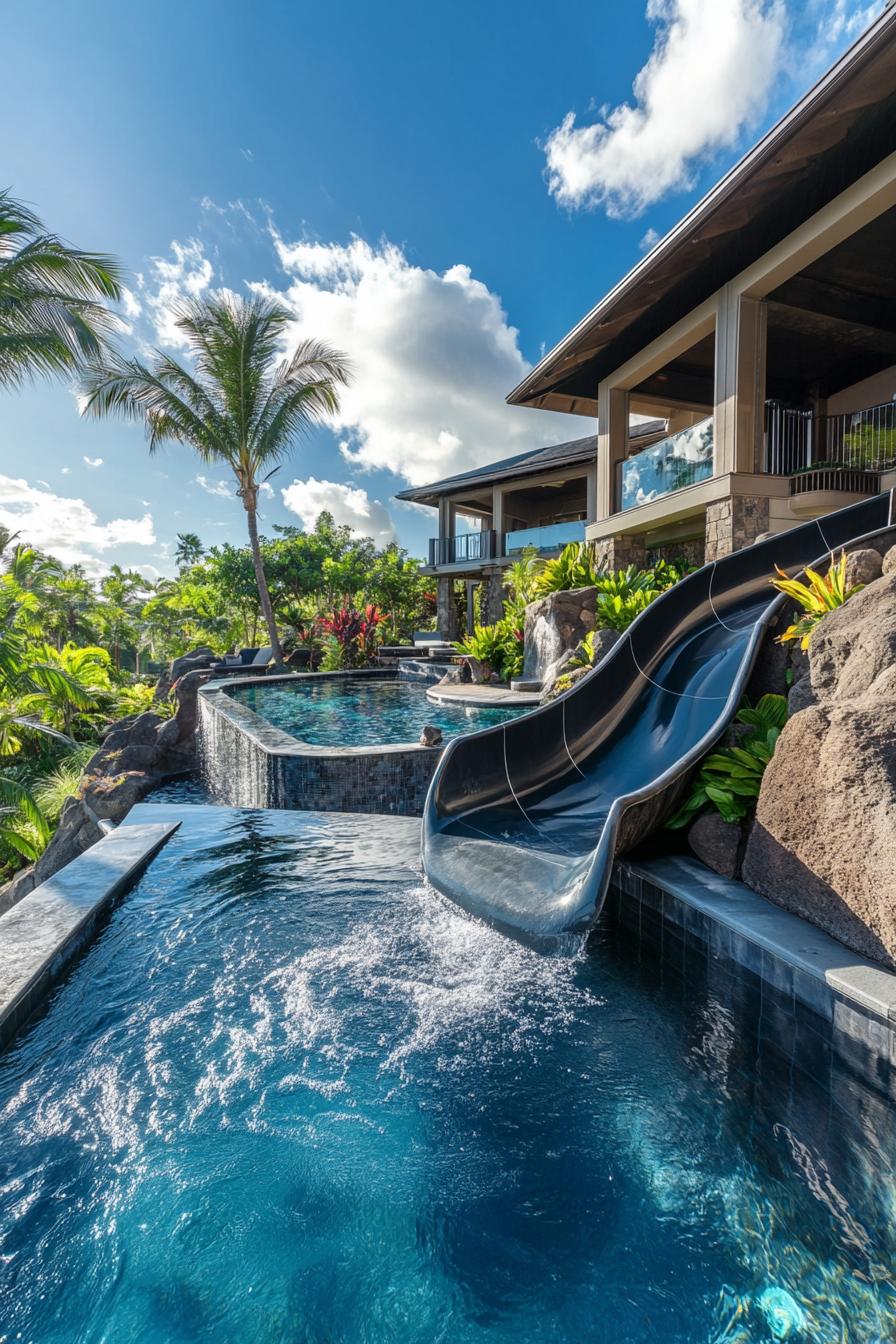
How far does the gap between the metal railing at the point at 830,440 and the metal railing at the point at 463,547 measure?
999 centimetres

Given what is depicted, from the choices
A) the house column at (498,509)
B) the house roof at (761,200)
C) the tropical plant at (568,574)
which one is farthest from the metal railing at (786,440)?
the house column at (498,509)

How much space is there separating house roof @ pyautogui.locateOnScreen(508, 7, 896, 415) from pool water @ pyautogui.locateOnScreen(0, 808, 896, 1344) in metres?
7.92

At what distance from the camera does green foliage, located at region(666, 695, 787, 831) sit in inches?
133

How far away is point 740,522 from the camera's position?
8969 mm

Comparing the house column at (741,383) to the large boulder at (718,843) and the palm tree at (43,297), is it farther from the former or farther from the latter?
the palm tree at (43,297)

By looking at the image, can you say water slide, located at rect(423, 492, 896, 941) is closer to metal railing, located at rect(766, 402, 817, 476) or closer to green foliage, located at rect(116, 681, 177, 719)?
metal railing, located at rect(766, 402, 817, 476)

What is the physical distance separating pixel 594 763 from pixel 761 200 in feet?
24.3

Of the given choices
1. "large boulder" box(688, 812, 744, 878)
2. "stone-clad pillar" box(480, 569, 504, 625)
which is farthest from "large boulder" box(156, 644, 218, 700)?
"large boulder" box(688, 812, 744, 878)

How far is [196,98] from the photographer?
10.9 m

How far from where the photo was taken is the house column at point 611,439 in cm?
1205

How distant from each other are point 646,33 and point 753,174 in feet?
15.7

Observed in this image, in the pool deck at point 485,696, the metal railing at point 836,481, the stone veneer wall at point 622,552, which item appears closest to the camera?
the pool deck at point 485,696

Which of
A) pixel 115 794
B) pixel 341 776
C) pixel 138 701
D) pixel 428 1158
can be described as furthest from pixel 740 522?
pixel 138 701

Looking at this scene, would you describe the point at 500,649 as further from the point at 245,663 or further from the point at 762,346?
the point at 245,663
